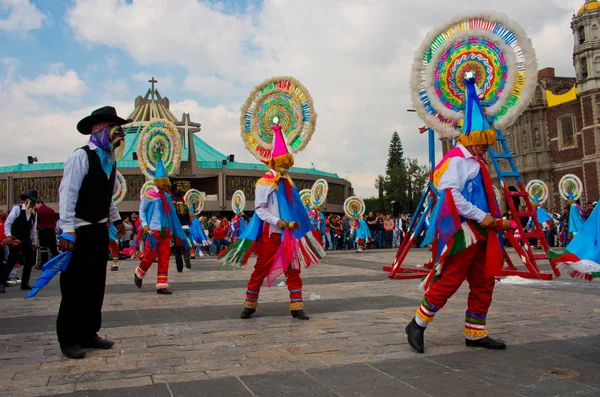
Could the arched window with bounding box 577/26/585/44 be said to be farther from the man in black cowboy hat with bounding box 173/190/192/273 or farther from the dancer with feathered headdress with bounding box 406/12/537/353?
the dancer with feathered headdress with bounding box 406/12/537/353

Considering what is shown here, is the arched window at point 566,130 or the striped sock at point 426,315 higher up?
the arched window at point 566,130

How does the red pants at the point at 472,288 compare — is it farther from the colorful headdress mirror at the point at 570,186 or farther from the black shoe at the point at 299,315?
the colorful headdress mirror at the point at 570,186

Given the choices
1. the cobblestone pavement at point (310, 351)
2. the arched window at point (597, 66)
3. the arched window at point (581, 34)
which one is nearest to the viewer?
the cobblestone pavement at point (310, 351)

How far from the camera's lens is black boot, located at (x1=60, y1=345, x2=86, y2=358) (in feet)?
13.9

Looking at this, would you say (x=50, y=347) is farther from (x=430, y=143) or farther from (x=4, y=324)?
(x=430, y=143)

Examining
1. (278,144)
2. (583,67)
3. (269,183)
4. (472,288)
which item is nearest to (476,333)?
(472,288)

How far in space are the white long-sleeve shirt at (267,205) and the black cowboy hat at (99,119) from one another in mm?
1850

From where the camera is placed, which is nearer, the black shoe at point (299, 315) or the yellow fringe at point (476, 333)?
the yellow fringe at point (476, 333)

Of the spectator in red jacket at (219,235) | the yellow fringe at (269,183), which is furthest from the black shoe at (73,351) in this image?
the spectator in red jacket at (219,235)

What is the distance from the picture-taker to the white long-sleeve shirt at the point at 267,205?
19.9 feet

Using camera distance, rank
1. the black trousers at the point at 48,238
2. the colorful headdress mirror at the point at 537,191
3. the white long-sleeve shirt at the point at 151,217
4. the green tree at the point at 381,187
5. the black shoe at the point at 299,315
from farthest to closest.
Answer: the green tree at the point at 381,187 < the colorful headdress mirror at the point at 537,191 < the black trousers at the point at 48,238 < the white long-sleeve shirt at the point at 151,217 < the black shoe at the point at 299,315

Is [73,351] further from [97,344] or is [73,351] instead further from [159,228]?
[159,228]

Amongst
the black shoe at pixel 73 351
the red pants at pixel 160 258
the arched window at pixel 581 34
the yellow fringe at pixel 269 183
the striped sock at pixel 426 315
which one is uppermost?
the arched window at pixel 581 34

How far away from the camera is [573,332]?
484 cm
